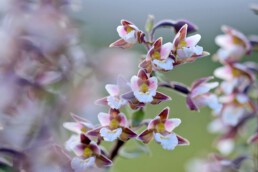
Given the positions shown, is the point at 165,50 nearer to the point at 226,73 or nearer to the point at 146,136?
the point at 146,136

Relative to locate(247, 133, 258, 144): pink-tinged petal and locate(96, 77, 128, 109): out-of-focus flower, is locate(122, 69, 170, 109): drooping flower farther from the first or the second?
locate(247, 133, 258, 144): pink-tinged petal

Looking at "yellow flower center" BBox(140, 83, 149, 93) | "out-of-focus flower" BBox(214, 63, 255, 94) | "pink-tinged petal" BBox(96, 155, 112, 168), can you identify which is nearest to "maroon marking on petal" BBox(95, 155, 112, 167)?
"pink-tinged petal" BBox(96, 155, 112, 168)

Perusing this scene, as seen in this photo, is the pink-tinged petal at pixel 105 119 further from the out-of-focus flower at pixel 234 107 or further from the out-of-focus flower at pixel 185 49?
the out-of-focus flower at pixel 234 107

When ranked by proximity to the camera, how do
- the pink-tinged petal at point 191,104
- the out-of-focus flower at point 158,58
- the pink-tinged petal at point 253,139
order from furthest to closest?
the pink-tinged petal at point 253,139
the pink-tinged petal at point 191,104
the out-of-focus flower at point 158,58

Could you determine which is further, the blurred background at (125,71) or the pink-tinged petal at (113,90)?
the blurred background at (125,71)

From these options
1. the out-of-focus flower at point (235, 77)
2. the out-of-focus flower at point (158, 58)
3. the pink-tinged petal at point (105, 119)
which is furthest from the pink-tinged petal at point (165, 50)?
the out-of-focus flower at point (235, 77)
